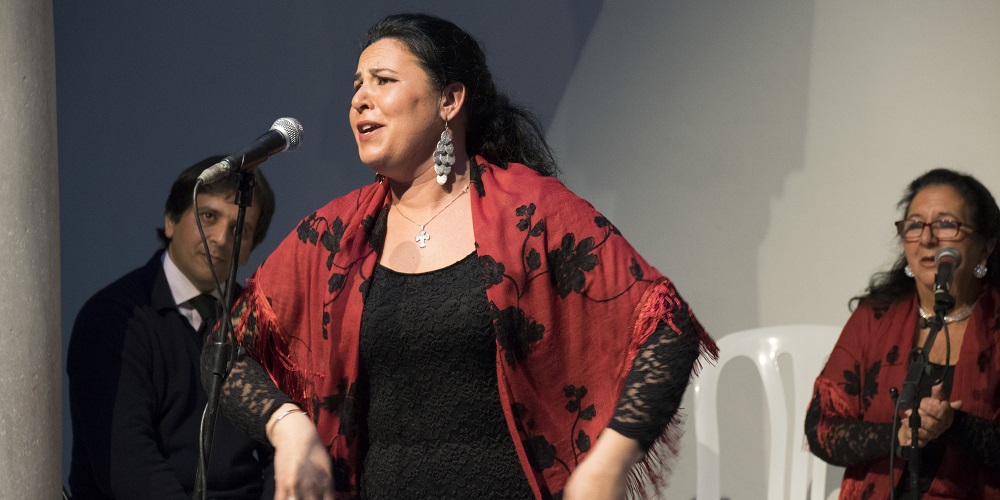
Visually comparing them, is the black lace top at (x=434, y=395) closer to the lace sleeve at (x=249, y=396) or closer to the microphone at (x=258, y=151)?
the lace sleeve at (x=249, y=396)

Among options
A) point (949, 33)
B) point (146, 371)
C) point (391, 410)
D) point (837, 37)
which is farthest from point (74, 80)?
point (949, 33)

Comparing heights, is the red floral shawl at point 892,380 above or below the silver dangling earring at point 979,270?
below

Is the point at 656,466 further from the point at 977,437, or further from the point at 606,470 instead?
the point at 977,437

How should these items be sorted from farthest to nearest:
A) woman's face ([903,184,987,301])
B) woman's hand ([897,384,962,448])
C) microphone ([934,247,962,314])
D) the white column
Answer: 1. woman's face ([903,184,987,301])
2. woman's hand ([897,384,962,448])
3. microphone ([934,247,962,314])
4. the white column

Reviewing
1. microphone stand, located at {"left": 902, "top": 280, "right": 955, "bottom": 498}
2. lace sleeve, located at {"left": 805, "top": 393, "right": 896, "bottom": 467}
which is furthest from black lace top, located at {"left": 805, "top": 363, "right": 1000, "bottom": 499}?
microphone stand, located at {"left": 902, "top": 280, "right": 955, "bottom": 498}

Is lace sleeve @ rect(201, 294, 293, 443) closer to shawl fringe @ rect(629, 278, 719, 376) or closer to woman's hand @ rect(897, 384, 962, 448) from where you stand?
shawl fringe @ rect(629, 278, 719, 376)

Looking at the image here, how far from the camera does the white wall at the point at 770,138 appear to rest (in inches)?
172

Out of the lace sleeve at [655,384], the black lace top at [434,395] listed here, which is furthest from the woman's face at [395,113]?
the lace sleeve at [655,384]

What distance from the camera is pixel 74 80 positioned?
4.46m

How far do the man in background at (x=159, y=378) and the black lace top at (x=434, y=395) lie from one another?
111 centimetres

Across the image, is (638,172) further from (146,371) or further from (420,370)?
(420,370)

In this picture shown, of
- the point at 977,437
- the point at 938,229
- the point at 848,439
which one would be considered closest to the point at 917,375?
the point at 977,437

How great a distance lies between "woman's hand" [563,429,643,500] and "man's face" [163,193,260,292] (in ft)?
6.56

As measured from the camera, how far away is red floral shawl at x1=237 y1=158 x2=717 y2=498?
239cm
